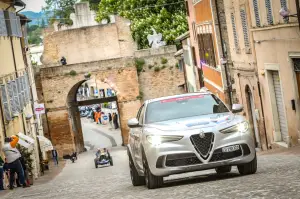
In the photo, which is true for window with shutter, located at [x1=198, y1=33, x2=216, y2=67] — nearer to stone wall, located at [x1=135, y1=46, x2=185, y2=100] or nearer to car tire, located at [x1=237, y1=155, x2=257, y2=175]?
stone wall, located at [x1=135, y1=46, x2=185, y2=100]

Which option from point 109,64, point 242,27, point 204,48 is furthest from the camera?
point 109,64

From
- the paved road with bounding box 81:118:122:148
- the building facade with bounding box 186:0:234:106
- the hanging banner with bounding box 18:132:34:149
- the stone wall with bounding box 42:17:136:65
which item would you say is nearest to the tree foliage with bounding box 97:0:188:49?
the stone wall with bounding box 42:17:136:65

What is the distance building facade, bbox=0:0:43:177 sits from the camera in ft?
108

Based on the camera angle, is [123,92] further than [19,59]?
Yes

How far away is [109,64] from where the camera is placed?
59.4 meters

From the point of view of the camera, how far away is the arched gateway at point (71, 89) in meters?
59.2

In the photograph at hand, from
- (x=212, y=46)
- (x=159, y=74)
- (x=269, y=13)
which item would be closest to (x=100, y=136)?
(x=159, y=74)

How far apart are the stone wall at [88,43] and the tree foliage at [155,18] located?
1.84 metres

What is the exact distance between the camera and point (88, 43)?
224 feet

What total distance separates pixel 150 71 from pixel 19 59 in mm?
18951

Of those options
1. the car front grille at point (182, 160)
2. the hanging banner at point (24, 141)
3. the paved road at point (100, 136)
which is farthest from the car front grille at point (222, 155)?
the paved road at point (100, 136)

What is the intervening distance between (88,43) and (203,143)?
5421cm

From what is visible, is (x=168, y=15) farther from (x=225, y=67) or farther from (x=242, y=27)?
(x=242, y=27)

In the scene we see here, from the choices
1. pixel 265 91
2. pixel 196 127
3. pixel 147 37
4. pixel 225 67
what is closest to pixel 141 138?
pixel 196 127
